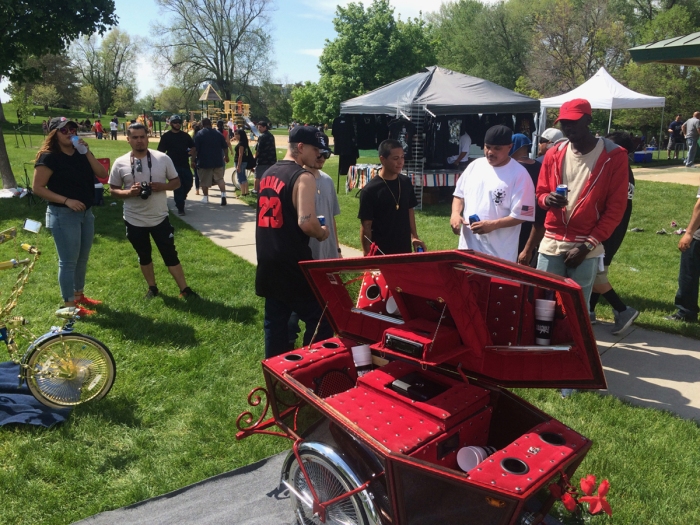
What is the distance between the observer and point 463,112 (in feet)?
37.2

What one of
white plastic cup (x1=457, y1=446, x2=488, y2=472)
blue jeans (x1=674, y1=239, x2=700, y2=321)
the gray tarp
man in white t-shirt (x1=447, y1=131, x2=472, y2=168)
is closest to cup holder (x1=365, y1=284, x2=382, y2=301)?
white plastic cup (x1=457, y1=446, x2=488, y2=472)

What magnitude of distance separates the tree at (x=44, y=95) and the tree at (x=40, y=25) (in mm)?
50803

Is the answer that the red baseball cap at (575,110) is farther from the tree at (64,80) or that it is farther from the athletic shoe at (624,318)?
the tree at (64,80)

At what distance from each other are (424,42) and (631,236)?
33676 millimetres

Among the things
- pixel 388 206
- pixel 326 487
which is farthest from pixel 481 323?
pixel 388 206

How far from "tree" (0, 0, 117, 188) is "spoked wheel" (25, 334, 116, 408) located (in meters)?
8.60

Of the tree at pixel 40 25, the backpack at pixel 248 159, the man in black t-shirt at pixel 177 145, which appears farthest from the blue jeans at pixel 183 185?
the tree at pixel 40 25

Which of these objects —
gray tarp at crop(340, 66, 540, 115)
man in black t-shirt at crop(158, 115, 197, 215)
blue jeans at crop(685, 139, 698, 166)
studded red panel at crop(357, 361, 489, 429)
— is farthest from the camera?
blue jeans at crop(685, 139, 698, 166)

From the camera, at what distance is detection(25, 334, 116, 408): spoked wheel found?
139 inches

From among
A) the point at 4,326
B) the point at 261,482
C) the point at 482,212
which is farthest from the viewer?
the point at 482,212

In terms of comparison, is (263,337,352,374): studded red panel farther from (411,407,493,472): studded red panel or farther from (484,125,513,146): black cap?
(484,125,513,146): black cap

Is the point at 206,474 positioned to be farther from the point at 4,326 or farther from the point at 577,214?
the point at 577,214

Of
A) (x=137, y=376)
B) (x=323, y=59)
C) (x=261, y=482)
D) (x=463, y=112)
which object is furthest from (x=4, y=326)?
(x=323, y=59)

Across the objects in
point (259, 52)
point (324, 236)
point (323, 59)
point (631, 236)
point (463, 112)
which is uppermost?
point (259, 52)
